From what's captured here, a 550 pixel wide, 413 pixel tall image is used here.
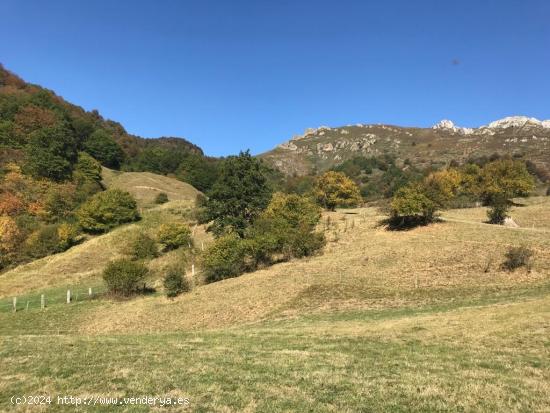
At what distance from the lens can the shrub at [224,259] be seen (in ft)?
113

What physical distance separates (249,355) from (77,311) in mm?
20997

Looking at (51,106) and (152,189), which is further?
(51,106)

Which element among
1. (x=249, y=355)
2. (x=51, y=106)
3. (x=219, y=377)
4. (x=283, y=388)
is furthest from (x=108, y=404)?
(x=51, y=106)

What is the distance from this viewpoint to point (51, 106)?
117062 mm

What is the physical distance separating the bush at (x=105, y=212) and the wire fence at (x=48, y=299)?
21214mm

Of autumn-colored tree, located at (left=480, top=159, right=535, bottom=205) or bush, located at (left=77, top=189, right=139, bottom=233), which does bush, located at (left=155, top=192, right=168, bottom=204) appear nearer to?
bush, located at (left=77, top=189, right=139, bottom=233)

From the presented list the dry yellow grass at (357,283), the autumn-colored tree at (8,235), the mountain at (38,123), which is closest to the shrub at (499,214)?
the dry yellow grass at (357,283)

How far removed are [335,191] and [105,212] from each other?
35.3m

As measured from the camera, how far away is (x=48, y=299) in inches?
1394

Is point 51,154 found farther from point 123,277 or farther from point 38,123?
point 123,277

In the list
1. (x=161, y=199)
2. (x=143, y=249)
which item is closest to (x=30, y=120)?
(x=161, y=199)

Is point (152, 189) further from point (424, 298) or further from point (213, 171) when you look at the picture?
point (424, 298)

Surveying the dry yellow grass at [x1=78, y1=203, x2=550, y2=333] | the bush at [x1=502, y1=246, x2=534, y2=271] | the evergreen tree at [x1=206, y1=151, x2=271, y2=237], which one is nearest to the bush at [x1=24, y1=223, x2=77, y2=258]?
the evergreen tree at [x1=206, y1=151, x2=271, y2=237]

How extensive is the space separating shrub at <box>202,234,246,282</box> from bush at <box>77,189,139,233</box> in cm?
3173
